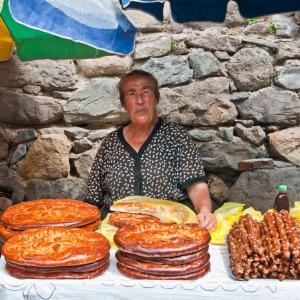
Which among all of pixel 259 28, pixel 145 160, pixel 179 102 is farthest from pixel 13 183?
pixel 259 28

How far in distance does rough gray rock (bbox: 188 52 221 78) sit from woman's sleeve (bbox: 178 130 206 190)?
35.0 inches

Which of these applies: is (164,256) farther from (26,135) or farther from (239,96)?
(26,135)

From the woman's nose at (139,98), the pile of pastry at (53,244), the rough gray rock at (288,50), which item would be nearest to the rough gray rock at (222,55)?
the rough gray rock at (288,50)

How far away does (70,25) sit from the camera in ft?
6.81

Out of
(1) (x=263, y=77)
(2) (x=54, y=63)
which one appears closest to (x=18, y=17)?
(2) (x=54, y=63)

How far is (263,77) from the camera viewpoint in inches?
140

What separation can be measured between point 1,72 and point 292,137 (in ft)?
7.76

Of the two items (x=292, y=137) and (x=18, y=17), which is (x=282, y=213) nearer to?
(x=18, y=17)

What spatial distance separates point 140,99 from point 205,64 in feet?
3.09

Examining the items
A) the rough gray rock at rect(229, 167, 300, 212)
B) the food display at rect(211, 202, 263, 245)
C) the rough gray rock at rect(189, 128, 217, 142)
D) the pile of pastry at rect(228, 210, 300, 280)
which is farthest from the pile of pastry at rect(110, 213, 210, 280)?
the rough gray rock at rect(189, 128, 217, 142)

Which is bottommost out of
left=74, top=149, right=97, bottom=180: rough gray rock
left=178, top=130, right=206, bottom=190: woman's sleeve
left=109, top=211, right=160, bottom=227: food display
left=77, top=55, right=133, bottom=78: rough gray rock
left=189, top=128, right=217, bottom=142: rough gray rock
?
left=74, top=149, right=97, bottom=180: rough gray rock

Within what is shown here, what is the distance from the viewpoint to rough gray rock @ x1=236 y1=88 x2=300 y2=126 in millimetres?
3537

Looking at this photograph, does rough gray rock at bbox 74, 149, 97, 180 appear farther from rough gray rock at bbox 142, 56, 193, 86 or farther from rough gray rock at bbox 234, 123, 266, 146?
rough gray rock at bbox 234, 123, 266, 146

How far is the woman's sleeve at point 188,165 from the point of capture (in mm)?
2758
